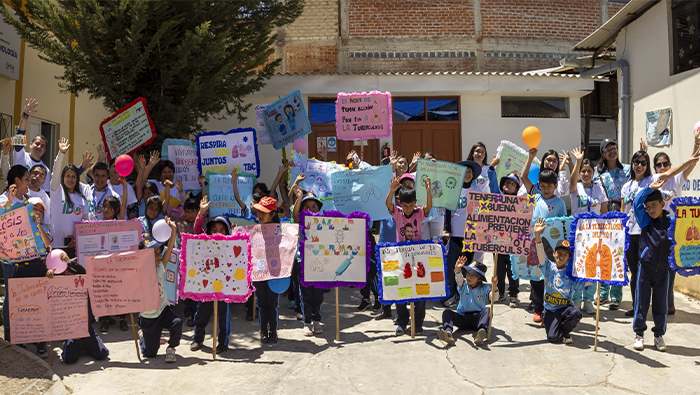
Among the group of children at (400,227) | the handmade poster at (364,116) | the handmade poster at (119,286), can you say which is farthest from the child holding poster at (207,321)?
the handmade poster at (364,116)

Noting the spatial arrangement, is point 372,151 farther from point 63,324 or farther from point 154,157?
point 63,324

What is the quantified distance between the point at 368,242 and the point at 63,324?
330 centimetres

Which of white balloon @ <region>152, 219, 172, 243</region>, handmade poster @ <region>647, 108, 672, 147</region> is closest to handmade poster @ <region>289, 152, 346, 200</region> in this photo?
white balloon @ <region>152, 219, 172, 243</region>

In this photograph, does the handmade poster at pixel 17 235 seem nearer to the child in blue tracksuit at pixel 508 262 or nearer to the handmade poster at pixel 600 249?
the child in blue tracksuit at pixel 508 262

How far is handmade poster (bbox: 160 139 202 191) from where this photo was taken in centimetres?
764

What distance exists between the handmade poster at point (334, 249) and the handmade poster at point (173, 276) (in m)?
1.41

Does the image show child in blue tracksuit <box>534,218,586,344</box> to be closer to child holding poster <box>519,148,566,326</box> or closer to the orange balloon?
child holding poster <box>519,148,566,326</box>

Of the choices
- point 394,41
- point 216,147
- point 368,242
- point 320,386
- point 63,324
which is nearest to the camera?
point 320,386

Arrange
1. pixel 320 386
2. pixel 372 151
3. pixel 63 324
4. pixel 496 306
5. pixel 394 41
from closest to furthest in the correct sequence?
pixel 320 386, pixel 63 324, pixel 496 306, pixel 372 151, pixel 394 41

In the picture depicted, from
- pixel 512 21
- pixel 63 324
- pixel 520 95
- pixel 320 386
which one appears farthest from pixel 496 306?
pixel 512 21

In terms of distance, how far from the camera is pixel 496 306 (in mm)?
6867

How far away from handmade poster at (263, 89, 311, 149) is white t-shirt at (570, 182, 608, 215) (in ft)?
13.6

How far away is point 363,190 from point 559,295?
111 inches

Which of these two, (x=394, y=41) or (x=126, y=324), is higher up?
(x=394, y=41)
